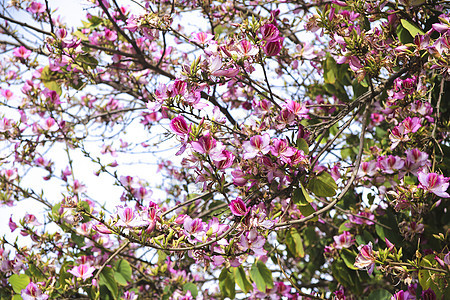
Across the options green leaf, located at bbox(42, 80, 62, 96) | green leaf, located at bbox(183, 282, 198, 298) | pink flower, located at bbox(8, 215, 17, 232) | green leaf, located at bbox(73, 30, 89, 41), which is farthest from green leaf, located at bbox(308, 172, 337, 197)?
pink flower, located at bbox(8, 215, 17, 232)

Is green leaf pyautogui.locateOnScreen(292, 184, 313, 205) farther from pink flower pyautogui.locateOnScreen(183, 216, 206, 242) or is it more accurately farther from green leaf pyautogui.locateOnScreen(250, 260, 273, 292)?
green leaf pyautogui.locateOnScreen(250, 260, 273, 292)

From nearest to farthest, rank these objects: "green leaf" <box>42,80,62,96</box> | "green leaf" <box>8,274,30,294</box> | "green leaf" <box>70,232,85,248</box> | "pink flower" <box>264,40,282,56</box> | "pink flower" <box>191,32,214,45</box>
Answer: "pink flower" <box>264,40,282,56</box>
"pink flower" <box>191,32,214,45</box>
"green leaf" <box>8,274,30,294</box>
"green leaf" <box>70,232,85,248</box>
"green leaf" <box>42,80,62,96</box>

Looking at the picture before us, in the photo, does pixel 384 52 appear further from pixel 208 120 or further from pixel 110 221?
pixel 110 221

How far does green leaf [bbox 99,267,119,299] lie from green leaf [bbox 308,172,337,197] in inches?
42.1

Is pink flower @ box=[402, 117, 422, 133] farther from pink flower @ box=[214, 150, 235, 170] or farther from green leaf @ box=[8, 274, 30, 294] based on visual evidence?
green leaf @ box=[8, 274, 30, 294]

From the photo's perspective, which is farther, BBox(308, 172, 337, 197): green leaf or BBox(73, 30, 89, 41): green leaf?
BBox(73, 30, 89, 41): green leaf

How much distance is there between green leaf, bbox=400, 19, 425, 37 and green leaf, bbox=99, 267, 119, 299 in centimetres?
157

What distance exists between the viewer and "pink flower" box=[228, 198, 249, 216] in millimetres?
1190

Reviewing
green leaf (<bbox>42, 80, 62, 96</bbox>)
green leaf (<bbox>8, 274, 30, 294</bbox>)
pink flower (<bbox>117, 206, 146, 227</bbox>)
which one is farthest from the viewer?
green leaf (<bbox>42, 80, 62, 96</bbox>)

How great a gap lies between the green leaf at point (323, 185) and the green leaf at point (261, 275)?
55cm

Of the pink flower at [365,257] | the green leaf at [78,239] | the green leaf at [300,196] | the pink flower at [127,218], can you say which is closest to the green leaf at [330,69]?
the green leaf at [300,196]

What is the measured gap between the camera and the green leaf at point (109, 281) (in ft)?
6.08

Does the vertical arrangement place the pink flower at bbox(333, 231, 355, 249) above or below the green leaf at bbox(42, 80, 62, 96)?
below

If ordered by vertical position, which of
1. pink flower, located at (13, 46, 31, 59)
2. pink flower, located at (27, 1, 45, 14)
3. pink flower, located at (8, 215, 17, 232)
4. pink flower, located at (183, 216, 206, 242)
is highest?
pink flower, located at (27, 1, 45, 14)
